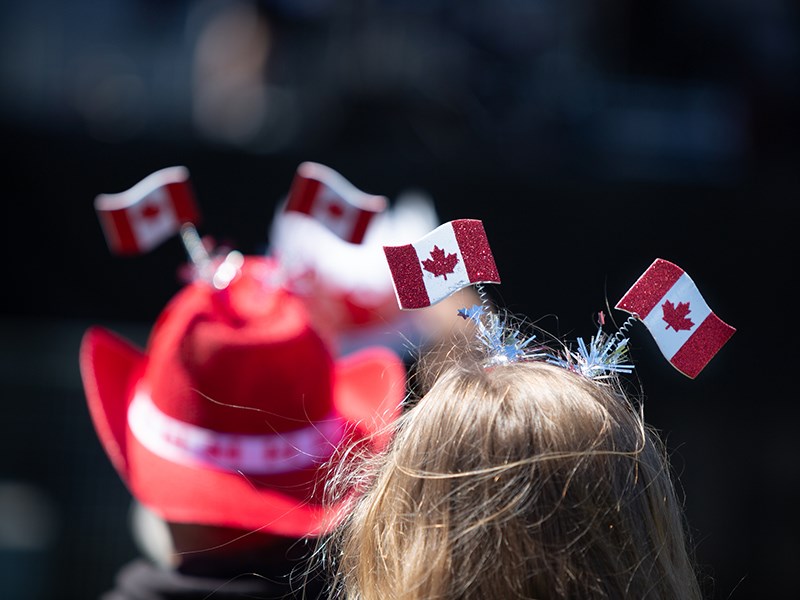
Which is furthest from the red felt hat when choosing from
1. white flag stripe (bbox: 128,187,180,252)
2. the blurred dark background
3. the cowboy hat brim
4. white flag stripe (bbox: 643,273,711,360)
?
the blurred dark background

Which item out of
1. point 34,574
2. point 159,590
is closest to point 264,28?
point 34,574

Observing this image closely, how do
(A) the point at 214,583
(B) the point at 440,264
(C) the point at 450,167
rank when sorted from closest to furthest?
1. (B) the point at 440,264
2. (A) the point at 214,583
3. (C) the point at 450,167

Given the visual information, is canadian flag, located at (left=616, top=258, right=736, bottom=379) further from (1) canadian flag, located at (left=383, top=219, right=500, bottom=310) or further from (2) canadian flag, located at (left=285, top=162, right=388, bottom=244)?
(2) canadian flag, located at (left=285, top=162, right=388, bottom=244)

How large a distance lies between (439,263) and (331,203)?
2.57 ft

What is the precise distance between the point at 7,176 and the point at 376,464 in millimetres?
3714

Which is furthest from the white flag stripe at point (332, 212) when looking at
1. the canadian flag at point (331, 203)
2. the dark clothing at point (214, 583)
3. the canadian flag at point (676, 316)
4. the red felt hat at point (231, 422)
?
the canadian flag at point (676, 316)

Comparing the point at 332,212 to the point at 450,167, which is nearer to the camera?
the point at 332,212

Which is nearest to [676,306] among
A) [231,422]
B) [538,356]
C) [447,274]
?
[538,356]

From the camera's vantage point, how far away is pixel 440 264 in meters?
1.35

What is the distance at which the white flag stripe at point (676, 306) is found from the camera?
1.36 metres

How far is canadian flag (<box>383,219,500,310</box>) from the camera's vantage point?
1.33m

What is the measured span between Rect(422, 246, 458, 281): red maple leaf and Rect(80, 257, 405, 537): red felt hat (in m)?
0.47

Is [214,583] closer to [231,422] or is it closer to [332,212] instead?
[231,422]

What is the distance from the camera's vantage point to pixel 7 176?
4.68 metres
